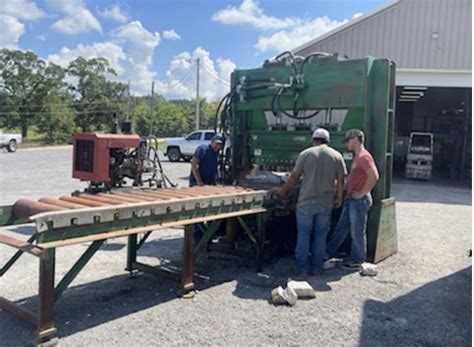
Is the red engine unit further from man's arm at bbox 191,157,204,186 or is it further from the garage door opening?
the garage door opening

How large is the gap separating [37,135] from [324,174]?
43780 mm

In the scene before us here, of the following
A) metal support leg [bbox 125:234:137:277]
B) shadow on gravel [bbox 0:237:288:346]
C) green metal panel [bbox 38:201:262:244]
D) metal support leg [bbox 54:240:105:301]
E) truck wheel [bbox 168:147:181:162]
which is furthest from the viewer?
truck wheel [bbox 168:147:181:162]

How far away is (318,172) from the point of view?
531 cm

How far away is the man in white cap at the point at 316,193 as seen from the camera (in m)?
5.32

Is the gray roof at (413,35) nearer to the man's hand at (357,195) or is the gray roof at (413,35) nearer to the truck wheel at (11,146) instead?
the man's hand at (357,195)

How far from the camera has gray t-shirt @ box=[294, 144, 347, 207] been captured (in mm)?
5305

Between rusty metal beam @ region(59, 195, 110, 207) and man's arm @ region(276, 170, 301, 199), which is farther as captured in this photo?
man's arm @ region(276, 170, 301, 199)

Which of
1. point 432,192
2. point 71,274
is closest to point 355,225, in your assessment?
point 71,274

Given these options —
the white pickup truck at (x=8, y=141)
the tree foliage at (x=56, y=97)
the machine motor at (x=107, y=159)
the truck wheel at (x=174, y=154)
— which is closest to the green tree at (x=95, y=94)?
the tree foliage at (x=56, y=97)

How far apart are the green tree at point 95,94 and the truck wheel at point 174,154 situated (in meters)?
28.2

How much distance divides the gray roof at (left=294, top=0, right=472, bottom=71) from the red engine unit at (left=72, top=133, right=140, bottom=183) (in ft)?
33.5

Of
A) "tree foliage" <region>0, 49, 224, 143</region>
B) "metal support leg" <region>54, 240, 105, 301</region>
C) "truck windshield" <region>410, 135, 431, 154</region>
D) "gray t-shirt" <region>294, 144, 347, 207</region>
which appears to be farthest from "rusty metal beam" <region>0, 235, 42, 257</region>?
"tree foliage" <region>0, 49, 224, 143</region>

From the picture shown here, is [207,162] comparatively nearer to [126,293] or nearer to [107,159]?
[107,159]

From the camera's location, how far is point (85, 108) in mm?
50094
